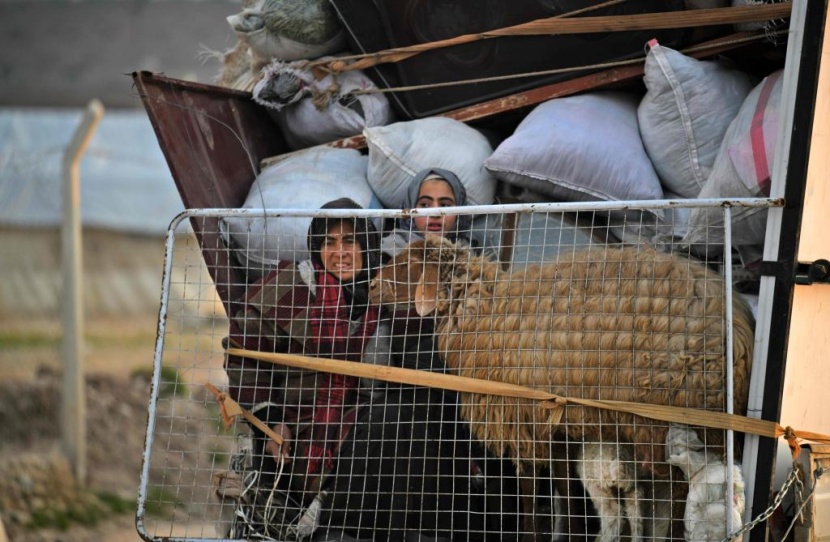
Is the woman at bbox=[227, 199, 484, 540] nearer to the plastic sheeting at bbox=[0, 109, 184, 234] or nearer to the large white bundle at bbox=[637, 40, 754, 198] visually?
the large white bundle at bbox=[637, 40, 754, 198]

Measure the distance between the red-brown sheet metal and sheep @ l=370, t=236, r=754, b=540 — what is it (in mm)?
769

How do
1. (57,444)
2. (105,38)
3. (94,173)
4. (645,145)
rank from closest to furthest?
(645,145), (57,444), (105,38), (94,173)

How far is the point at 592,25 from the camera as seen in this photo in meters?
3.20

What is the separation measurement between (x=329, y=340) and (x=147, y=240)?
29.5ft

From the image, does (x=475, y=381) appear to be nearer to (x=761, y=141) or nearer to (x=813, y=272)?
(x=813, y=272)

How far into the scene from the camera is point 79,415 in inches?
254

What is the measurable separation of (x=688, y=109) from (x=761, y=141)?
0.39 meters

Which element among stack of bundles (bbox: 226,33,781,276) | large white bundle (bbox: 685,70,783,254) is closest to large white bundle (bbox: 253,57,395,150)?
stack of bundles (bbox: 226,33,781,276)

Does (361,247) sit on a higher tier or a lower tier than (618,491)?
higher

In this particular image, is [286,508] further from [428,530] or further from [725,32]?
[725,32]

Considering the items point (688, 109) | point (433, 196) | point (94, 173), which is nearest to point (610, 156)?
point (688, 109)

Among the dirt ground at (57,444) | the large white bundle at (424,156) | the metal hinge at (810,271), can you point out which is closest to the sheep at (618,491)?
the metal hinge at (810,271)

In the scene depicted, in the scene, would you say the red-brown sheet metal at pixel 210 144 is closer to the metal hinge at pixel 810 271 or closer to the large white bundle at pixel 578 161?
the large white bundle at pixel 578 161

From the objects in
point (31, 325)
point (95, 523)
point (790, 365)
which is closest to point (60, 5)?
point (31, 325)
